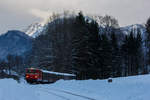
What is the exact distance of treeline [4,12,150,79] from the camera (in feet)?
154

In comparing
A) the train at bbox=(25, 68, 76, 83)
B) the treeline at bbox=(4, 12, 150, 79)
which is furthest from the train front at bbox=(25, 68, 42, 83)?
the treeline at bbox=(4, 12, 150, 79)

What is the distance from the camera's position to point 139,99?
44.7 feet

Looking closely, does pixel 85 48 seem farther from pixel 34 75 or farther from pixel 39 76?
pixel 34 75

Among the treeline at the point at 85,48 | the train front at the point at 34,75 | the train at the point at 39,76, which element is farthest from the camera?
the treeline at the point at 85,48

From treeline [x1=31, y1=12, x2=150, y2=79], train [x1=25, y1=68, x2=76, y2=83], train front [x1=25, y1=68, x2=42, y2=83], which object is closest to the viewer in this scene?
train front [x1=25, y1=68, x2=42, y2=83]

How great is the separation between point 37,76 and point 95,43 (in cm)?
1593

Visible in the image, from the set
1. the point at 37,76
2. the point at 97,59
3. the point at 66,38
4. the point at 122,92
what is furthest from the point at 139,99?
the point at 66,38

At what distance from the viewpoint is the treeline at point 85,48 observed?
47.0 metres

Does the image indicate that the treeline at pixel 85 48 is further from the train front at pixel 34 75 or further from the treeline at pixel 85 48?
the train front at pixel 34 75

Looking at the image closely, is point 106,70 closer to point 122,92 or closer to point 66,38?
point 66,38

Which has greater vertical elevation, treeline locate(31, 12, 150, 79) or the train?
treeline locate(31, 12, 150, 79)

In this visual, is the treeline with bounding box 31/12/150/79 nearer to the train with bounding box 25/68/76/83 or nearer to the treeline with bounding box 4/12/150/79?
the treeline with bounding box 4/12/150/79

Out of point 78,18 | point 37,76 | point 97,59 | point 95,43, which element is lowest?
point 37,76

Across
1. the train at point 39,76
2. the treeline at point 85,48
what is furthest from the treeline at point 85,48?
the train at point 39,76
